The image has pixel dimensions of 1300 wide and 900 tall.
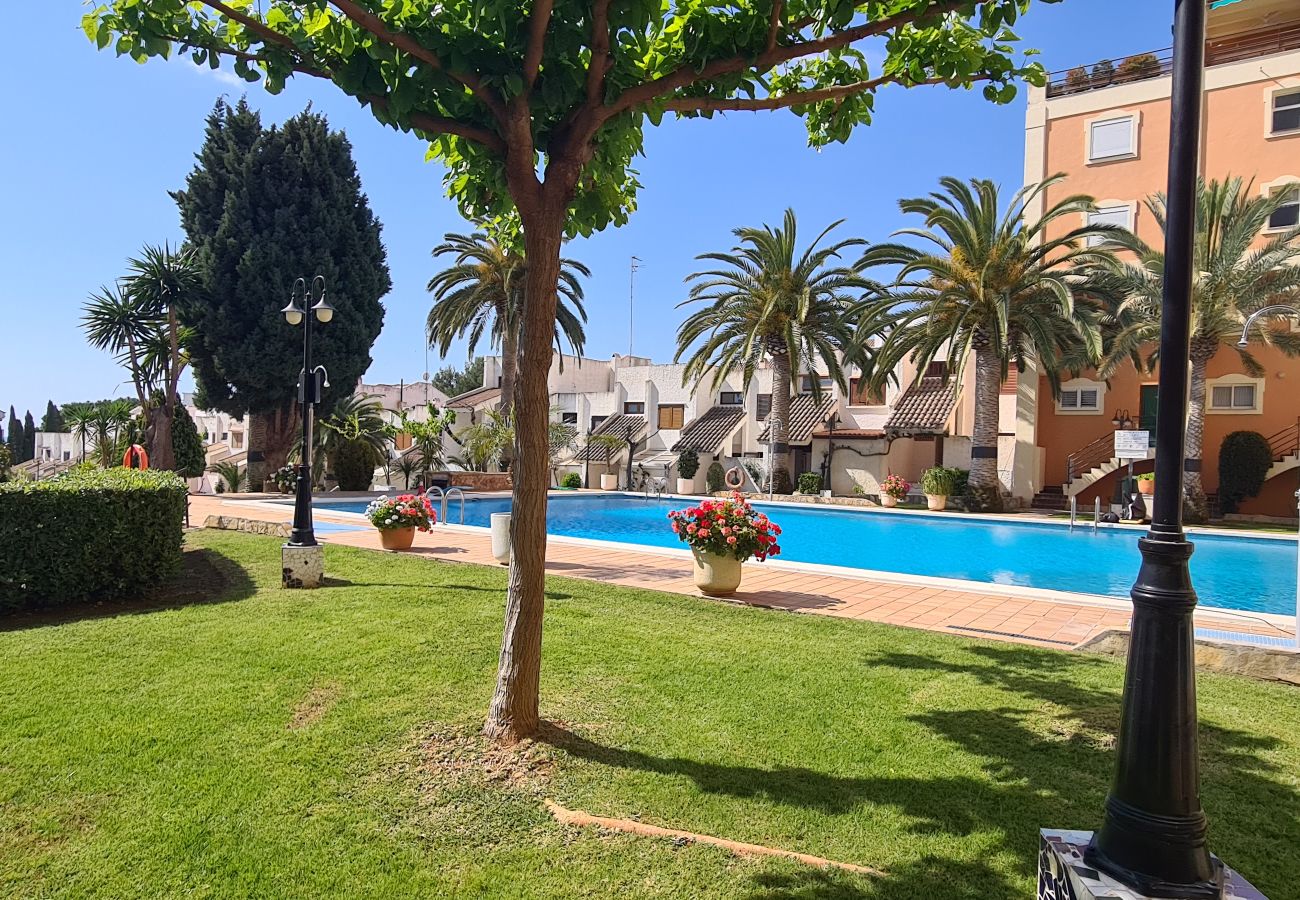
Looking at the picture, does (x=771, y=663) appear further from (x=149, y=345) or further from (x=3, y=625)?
(x=149, y=345)

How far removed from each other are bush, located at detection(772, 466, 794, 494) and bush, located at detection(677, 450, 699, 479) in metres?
5.21

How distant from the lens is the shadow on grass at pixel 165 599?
7.16m

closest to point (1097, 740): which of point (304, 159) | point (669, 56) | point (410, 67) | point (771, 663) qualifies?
point (771, 663)

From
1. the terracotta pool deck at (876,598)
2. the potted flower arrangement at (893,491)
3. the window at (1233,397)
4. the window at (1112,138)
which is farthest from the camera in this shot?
the potted flower arrangement at (893,491)

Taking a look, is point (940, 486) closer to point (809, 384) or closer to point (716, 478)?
point (716, 478)

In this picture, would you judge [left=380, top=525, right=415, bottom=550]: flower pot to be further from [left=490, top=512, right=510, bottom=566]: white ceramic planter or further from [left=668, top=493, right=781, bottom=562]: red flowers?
[left=668, top=493, right=781, bottom=562]: red flowers

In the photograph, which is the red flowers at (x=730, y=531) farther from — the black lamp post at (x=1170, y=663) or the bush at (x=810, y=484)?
the bush at (x=810, y=484)

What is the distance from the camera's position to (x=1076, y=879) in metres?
2.35

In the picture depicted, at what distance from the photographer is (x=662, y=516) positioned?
77.0 feet

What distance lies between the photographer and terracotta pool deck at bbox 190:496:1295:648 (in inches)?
308

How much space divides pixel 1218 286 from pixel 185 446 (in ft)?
107

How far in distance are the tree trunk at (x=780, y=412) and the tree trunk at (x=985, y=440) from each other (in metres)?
6.41

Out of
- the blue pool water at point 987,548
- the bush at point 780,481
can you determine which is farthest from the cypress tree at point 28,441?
the bush at point 780,481

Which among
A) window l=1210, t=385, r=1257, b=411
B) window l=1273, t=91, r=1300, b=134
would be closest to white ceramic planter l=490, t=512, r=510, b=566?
window l=1210, t=385, r=1257, b=411
